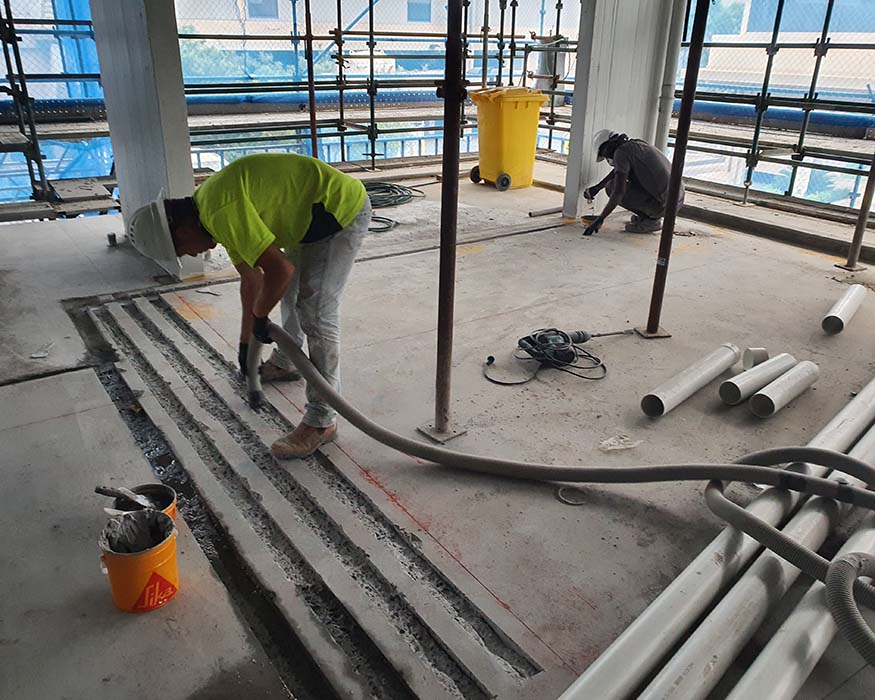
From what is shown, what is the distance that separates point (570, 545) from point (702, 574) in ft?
1.30

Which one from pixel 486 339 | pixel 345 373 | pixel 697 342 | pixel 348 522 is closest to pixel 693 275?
pixel 697 342

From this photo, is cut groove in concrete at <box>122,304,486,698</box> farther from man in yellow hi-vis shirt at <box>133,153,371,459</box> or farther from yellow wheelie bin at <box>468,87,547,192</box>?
yellow wheelie bin at <box>468,87,547,192</box>

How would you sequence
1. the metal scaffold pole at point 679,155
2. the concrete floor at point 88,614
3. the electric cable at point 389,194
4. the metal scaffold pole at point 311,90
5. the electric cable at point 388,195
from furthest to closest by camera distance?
the electric cable at point 389,194, the electric cable at point 388,195, the metal scaffold pole at point 311,90, the metal scaffold pole at point 679,155, the concrete floor at point 88,614

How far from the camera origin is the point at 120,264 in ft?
14.3

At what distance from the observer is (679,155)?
10.2 feet

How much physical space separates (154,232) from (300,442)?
859 millimetres

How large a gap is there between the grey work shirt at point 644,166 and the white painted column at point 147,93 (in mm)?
3035

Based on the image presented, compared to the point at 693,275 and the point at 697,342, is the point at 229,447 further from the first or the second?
the point at 693,275

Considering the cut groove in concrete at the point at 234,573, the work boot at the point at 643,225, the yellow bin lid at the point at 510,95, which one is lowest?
the cut groove in concrete at the point at 234,573

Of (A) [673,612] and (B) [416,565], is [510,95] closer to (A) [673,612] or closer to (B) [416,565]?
(B) [416,565]

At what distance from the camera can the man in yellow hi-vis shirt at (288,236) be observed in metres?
2.01

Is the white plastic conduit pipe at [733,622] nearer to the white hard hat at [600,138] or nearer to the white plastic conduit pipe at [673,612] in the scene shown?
the white plastic conduit pipe at [673,612]

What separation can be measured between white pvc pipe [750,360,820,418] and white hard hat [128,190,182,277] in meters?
2.22

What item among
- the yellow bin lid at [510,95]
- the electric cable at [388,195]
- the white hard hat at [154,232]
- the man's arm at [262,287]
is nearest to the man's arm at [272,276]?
the man's arm at [262,287]
